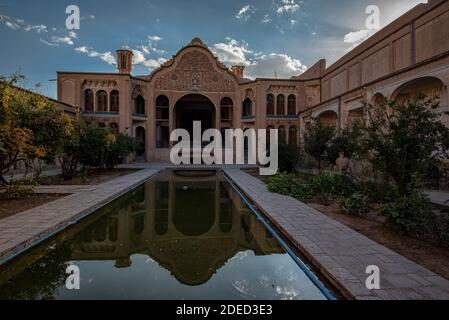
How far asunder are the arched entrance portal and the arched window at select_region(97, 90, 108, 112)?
7.36 metres

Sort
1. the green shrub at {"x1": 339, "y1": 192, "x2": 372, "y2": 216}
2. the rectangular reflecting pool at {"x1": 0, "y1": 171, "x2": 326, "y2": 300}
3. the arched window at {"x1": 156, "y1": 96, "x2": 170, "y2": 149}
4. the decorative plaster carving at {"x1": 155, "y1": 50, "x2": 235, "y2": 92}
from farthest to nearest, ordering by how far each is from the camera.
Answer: the arched window at {"x1": 156, "y1": 96, "x2": 170, "y2": 149} < the decorative plaster carving at {"x1": 155, "y1": 50, "x2": 235, "y2": 92} < the green shrub at {"x1": 339, "y1": 192, "x2": 372, "y2": 216} < the rectangular reflecting pool at {"x1": 0, "y1": 171, "x2": 326, "y2": 300}

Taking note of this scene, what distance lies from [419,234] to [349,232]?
1087 millimetres

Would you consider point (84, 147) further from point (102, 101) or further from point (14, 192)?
point (102, 101)

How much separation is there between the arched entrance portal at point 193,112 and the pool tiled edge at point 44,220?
2121 cm

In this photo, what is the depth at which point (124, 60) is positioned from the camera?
25.8 m

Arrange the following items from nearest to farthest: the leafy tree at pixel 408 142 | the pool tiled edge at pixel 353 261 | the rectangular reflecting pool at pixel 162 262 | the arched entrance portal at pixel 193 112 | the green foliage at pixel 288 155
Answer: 1. the pool tiled edge at pixel 353 261
2. the rectangular reflecting pool at pixel 162 262
3. the leafy tree at pixel 408 142
4. the green foliage at pixel 288 155
5. the arched entrance portal at pixel 193 112

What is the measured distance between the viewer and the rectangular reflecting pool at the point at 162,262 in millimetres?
3205

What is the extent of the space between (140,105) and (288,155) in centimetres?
1743

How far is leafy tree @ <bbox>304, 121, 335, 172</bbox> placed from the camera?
440 inches

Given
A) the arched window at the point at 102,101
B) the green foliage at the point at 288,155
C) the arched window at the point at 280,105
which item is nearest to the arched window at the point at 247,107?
the arched window at the point at 280,105

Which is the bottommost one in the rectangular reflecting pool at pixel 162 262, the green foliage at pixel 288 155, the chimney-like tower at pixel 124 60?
the rectangular reflecting pool at pixel 162 262

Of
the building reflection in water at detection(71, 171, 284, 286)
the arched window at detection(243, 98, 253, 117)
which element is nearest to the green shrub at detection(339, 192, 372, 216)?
the building reflection in water at detection(71, 171, 284, 286)

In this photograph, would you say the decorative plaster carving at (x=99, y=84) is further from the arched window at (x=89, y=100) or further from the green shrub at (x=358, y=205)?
the green shrub at (x=358, y=205)

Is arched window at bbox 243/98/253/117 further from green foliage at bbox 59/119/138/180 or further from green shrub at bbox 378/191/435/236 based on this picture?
green shrub at bbox 378/191/435/236
